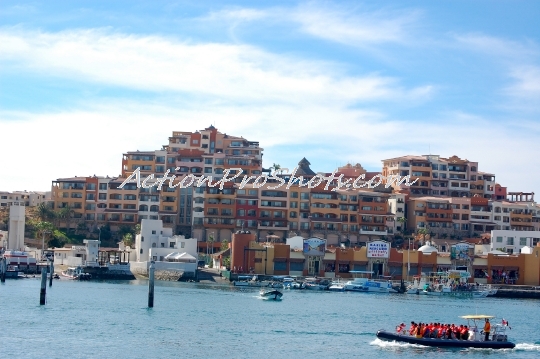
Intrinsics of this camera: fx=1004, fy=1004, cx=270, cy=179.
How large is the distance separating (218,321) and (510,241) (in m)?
76.9

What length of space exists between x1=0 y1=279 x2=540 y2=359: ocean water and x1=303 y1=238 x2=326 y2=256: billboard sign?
15.7 meters

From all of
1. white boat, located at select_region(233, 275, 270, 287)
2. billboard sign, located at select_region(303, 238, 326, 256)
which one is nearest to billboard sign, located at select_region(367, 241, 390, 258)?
billboard sign, located at select_region(303, 238, 326, 256)

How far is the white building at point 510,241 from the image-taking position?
5778 inches

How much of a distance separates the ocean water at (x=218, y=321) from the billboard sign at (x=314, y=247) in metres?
15.7

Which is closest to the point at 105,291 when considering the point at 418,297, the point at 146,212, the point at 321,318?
the point at 321,318

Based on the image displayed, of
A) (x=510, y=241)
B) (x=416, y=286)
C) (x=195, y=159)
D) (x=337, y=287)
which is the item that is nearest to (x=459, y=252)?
(x=416, y=286)

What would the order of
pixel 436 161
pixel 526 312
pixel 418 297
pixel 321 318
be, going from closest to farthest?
pixel 321 318, pixel 526 312, pixel 418 297, pixel 436 161

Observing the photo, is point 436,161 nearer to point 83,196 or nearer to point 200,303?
point 83,196

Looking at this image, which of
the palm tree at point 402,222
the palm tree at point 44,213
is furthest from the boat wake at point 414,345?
the palm tree at point 44,213

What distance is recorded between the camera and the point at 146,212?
157 metres

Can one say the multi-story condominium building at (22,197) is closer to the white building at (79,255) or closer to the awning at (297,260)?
the white building at (79,255)

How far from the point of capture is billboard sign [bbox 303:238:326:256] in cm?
13700

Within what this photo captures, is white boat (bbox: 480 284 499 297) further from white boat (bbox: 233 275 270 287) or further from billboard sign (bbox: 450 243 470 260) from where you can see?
white boat (bbox: 233 275 270 287)

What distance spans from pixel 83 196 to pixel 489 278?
63408mm
